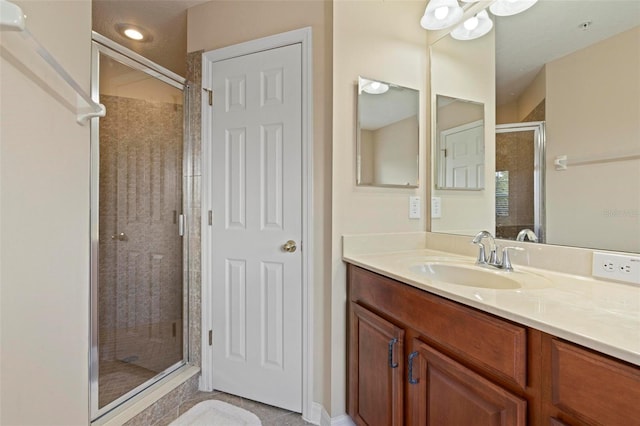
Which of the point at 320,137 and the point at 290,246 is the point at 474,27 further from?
the point at 290,246

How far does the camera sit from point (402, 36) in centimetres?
178

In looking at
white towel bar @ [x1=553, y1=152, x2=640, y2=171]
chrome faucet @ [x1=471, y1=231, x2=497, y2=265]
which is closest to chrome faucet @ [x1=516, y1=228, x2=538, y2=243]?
chrome faucet @ [x1=471, y1=231, x2=497, y2=265]

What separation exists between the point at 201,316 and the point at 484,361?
5.51 feet

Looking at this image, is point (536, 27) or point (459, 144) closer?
point (536, 27)

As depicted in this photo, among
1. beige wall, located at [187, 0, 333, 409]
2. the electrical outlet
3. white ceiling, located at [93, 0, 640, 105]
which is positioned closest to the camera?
the electrical outlet

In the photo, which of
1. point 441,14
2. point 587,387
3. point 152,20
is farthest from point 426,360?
point 152,20

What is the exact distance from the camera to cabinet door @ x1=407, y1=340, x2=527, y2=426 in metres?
0.74

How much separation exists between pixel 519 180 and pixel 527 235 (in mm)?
253

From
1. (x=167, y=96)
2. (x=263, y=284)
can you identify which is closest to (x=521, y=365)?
(x=263, y=284)

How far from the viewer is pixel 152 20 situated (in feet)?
7.42

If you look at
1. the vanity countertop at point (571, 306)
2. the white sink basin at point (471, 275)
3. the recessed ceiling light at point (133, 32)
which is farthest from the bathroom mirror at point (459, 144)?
the recessed ceiling light at point (133, 32)

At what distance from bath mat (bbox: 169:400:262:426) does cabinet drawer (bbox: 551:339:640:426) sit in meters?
1.52

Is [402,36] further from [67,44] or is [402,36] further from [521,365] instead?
[521,365]

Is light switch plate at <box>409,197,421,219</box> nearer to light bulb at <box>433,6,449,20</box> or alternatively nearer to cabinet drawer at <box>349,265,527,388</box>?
cabinet drawer at <box>349,265,527,388</box>
